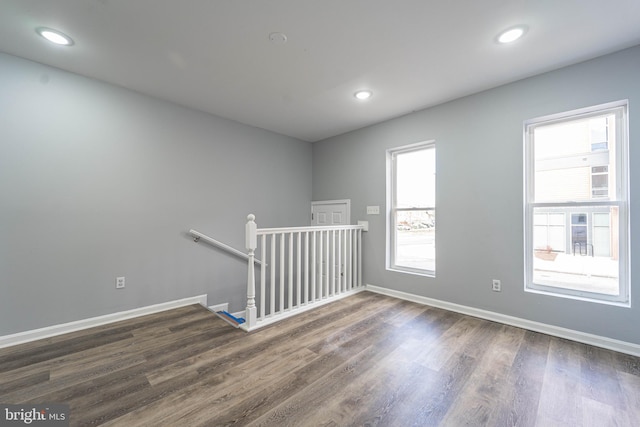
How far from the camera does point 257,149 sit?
4.02 metres

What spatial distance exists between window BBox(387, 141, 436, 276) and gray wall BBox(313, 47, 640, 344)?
131mm

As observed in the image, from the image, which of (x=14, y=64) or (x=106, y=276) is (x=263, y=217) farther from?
(x=14, y=64)

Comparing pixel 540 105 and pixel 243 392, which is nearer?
pixel 243 392

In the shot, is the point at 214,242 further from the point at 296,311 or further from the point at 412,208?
the point at 412,208

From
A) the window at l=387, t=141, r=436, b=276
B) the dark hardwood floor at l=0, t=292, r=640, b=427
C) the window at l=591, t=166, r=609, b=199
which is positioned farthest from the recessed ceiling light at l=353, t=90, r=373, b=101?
the dark hardwood floor at l=0, t=292, r=640, b=427

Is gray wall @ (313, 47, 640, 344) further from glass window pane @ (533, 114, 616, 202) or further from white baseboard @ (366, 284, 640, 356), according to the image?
glass window pane @ (533, 114, 616, 202)

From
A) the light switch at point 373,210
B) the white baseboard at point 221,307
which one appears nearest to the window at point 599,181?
the light switch at point 373,210

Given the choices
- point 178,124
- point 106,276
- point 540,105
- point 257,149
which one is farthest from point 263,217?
point 540,105

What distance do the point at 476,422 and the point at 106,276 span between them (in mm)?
3409

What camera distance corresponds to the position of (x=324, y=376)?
70.9 inches

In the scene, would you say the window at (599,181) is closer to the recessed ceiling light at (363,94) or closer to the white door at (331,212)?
the recessed ceiling light at (363,94)

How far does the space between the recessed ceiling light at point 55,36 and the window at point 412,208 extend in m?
3.52

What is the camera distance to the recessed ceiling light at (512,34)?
1.90m

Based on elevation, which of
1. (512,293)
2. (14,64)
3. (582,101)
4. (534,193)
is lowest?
(512,293)
